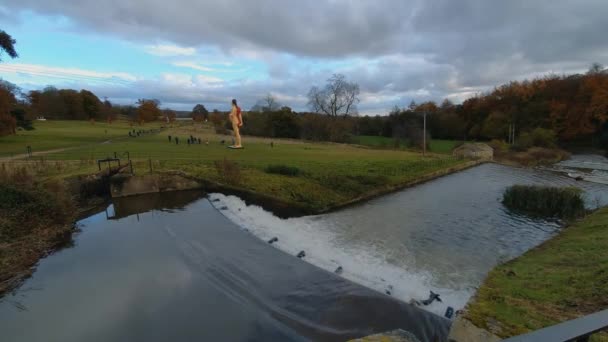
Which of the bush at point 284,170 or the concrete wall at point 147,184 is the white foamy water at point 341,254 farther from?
the bush at point 284,170

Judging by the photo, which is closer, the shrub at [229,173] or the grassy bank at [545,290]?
the grassy bank at [545,290]

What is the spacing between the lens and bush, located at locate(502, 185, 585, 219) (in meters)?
16.8

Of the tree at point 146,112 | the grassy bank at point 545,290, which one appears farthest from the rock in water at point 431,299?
the tree at point 146,112

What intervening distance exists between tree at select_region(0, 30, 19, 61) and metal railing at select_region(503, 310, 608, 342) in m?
23.0

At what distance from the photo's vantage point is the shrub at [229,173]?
19281mm

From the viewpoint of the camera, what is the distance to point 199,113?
11850cm

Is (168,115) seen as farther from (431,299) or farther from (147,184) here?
(431,299)

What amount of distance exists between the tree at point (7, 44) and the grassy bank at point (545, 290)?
22723 mm

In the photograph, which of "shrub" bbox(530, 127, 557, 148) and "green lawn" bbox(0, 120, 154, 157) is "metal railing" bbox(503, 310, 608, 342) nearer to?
"green lawn" bbox(0, 120, 154, 157)

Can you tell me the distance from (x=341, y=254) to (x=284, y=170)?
10922 mm

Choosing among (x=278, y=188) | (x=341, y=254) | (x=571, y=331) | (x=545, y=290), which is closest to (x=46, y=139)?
(x=278, y=188)

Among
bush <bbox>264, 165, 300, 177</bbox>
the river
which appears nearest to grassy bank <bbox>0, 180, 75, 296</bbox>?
the river

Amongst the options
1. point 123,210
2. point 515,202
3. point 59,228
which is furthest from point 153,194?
point 515,202

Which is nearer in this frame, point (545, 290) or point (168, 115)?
point (545, 290)
